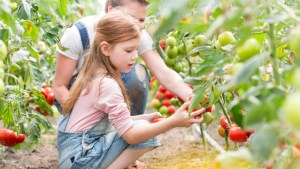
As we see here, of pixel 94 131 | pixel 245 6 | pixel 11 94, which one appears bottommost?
pixel 94 131

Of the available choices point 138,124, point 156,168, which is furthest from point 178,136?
point 138,124

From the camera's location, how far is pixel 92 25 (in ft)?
8.66

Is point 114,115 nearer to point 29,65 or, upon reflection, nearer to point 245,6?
point 29,65

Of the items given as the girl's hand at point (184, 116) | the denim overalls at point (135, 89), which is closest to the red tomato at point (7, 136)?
the denim overalls at point (135, 89)

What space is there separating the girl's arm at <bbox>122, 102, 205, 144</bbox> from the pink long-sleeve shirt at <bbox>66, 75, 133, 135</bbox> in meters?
0.03

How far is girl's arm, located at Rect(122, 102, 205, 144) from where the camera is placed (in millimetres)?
1988

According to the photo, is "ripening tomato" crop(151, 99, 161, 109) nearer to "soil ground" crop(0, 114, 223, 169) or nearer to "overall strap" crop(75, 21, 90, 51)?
"soil ground" crop(0, 114, 223, 169)

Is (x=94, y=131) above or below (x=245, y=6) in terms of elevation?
below

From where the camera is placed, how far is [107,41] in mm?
2242

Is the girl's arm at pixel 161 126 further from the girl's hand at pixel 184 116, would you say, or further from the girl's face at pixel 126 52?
the girl's face at pixel 126 52

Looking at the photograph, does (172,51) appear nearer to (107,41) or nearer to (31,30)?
(107,41)

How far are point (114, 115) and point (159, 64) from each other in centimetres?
60

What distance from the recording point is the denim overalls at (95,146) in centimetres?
220

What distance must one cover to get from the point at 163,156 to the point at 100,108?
849mm
